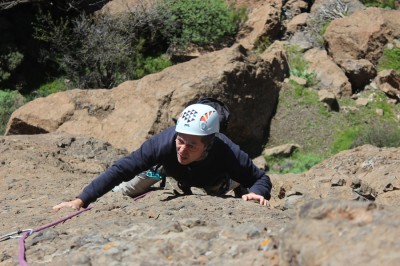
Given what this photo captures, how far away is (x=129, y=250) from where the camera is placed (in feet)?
10.6

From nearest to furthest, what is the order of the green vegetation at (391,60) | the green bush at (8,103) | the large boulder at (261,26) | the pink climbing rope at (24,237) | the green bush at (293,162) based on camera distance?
the pink climbing rope at (24,237), the green bush at (293,162), the green bush at (8,103), the green vegetation at (391,60), the large boulder at (261,26)

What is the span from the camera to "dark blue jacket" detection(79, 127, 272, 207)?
4500 mm

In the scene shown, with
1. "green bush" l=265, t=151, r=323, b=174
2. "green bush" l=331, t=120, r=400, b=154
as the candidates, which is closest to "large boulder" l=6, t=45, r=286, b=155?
"green bush" l=265, t=151, r=323, b=174

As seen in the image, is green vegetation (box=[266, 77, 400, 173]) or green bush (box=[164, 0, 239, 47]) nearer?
green vegetation (box=[266, 77, 400, 173])

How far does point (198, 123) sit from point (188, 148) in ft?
0.65

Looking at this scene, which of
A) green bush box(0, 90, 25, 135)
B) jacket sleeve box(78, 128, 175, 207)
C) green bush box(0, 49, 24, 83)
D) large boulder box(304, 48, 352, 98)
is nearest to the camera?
jacket sleeve box(78, 128, 175, 207)

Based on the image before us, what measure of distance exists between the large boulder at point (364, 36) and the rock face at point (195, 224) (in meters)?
8.01

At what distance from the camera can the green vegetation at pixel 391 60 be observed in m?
14.6

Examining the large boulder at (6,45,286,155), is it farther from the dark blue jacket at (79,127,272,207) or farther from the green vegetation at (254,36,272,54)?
the green vegetation at (254,36,272,54)

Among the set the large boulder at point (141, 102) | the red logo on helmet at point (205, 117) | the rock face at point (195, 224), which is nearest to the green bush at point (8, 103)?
the large boulder at point (141, 102)

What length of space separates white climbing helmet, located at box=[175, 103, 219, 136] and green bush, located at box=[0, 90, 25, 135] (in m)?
9.26

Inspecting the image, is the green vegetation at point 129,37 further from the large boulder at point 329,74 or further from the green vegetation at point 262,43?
the large boulder at point 329,74

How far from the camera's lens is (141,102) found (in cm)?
991

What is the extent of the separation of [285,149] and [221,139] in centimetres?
725
